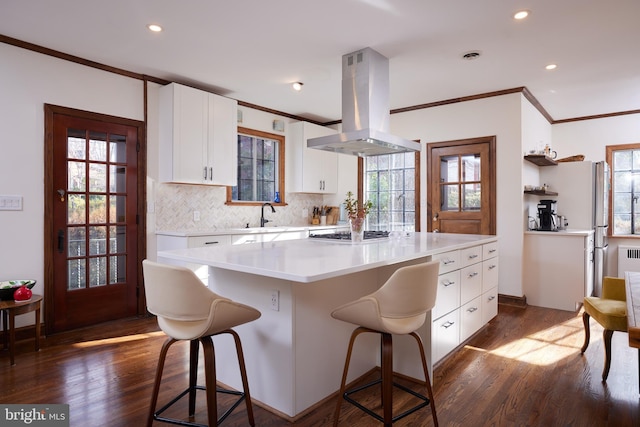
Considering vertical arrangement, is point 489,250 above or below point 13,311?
above

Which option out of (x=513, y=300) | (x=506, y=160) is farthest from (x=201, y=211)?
(x=513, y=300)

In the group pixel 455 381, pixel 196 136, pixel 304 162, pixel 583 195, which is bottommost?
pixel 455 381

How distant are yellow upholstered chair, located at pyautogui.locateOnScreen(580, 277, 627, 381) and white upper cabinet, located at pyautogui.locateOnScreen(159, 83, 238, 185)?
3.70 meters

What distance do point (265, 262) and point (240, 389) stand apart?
0.95 meters

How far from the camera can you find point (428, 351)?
2.49 meters

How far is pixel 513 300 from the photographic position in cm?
457

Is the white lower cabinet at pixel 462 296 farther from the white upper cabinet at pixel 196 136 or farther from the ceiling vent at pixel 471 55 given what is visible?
the white upper cabinet at pixel 196 136

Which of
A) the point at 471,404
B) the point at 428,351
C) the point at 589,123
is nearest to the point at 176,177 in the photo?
the point at 428,351

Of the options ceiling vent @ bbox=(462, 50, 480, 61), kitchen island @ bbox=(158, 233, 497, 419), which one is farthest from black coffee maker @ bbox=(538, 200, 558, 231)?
kitchen island @ bbox=(158, 233, 497, 419)

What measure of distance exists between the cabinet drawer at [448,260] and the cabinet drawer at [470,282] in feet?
0.52

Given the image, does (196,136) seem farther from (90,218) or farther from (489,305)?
(489,305)

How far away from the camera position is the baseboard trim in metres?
4.52

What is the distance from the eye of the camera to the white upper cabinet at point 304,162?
5.66 meters

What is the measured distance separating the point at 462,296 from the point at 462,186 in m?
2.28
